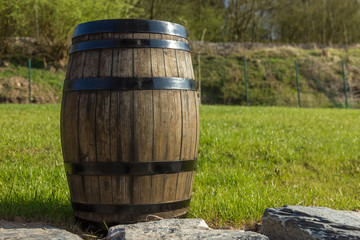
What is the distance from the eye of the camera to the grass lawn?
11.9 feet

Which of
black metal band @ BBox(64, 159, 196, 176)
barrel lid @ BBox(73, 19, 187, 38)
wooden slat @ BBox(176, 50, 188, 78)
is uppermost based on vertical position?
barrel lid @ BBox(73, 19, 187, 38)

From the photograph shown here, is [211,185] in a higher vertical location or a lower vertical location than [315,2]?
lower

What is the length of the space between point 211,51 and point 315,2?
1489 centimetres

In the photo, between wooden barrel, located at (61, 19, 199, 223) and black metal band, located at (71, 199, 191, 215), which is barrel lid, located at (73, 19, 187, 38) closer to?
wooden barrel, located at (61, 19, 199, 223)

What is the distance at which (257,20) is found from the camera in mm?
A: 35031

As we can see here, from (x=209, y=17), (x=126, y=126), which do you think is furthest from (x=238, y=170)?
(x=209, y=17)

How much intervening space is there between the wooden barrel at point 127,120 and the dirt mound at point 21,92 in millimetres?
18324

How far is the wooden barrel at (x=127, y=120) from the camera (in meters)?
3.00

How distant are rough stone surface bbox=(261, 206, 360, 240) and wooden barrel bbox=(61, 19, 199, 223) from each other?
2.61 ft

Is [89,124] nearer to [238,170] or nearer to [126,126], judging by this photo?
[126,126]

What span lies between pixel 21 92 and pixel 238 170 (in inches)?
697

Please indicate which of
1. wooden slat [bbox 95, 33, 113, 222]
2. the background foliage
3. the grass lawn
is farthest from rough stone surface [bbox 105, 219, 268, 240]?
the background foliage

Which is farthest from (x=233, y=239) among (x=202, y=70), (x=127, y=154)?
(x=202, y=70)

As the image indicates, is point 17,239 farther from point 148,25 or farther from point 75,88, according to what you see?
point 148,25
